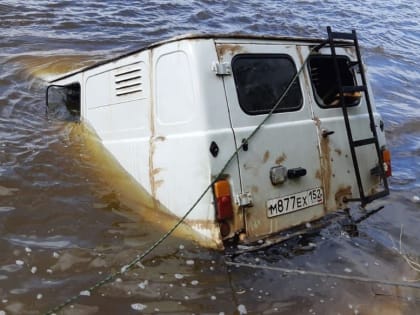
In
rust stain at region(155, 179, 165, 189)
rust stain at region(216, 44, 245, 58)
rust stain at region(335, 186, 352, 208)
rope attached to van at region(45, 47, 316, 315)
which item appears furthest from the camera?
rust stain at region(335, 186, 352, 208)

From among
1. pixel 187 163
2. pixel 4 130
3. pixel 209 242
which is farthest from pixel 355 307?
pixel 4 130

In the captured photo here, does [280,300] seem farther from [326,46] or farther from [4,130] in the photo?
[4,130]

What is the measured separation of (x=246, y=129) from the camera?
15.7 feet

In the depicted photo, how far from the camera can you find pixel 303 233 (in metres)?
5.21

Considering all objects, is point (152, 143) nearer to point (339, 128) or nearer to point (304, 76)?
point (304, 76)

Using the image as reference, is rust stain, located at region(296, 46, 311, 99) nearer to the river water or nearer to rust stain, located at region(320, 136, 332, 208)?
rust stain, located at region(320, 136, 332, 208)

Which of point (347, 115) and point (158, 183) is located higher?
point (347, 115)

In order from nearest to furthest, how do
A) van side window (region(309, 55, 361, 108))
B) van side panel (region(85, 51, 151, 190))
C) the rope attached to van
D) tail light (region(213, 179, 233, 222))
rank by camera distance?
the rope attached to van
tail light (region(213, 179, 233, 222))
van side panel (region(85, 51, 151, 190))
van side window (region(309, 55, 361, 108))

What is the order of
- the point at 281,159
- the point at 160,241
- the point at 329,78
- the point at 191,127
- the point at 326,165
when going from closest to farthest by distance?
the point at 160,241 < the point at 191,127 < the point at 281,159 < the point at 326,165 < the point at 329,78

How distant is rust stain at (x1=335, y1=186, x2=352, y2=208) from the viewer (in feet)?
17.9

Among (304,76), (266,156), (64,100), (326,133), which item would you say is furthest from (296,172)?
(64,100)

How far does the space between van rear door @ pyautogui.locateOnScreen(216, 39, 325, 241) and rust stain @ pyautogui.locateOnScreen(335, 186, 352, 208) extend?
242 millimetres

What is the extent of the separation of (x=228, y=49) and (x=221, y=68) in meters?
0.25

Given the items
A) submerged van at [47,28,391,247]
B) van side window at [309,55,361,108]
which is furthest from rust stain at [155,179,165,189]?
van side window at [309,55,361,108]
